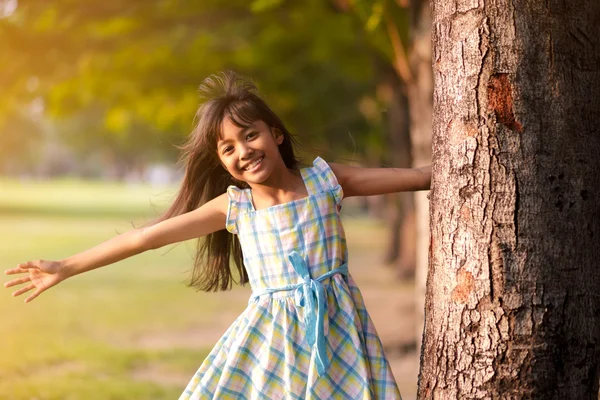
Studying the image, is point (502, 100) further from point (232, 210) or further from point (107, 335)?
point (107, 335)

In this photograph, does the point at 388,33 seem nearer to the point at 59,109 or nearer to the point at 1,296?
the point at 59,109

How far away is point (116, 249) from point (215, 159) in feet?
1.78

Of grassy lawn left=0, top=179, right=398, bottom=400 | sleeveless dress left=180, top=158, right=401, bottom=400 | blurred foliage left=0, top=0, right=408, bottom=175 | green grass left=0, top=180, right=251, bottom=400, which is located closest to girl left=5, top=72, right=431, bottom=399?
sleeveless dress left=180, top=158, right=401, bottom=400

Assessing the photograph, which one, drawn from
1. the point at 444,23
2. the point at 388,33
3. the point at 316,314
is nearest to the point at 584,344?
the point at 316,314

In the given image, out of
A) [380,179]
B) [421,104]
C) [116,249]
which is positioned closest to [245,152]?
[380,179]

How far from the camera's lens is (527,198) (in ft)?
Answer: 9.36

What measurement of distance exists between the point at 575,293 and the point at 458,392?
510mm

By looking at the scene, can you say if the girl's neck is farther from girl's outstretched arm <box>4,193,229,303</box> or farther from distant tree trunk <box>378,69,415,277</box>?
distant tree trunk <box>378,69,415,277</box>

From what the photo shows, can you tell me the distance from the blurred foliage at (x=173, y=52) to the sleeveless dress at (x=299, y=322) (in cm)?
425

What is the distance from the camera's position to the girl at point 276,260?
3332mm

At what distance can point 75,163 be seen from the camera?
122688mm

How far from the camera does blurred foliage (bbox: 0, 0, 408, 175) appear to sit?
37.2 feet

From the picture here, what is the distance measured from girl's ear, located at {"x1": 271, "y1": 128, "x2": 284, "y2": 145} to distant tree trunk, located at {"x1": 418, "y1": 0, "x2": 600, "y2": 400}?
86cm

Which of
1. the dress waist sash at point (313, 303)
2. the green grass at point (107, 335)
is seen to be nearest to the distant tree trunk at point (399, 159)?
the green grass at point (107, 335)
